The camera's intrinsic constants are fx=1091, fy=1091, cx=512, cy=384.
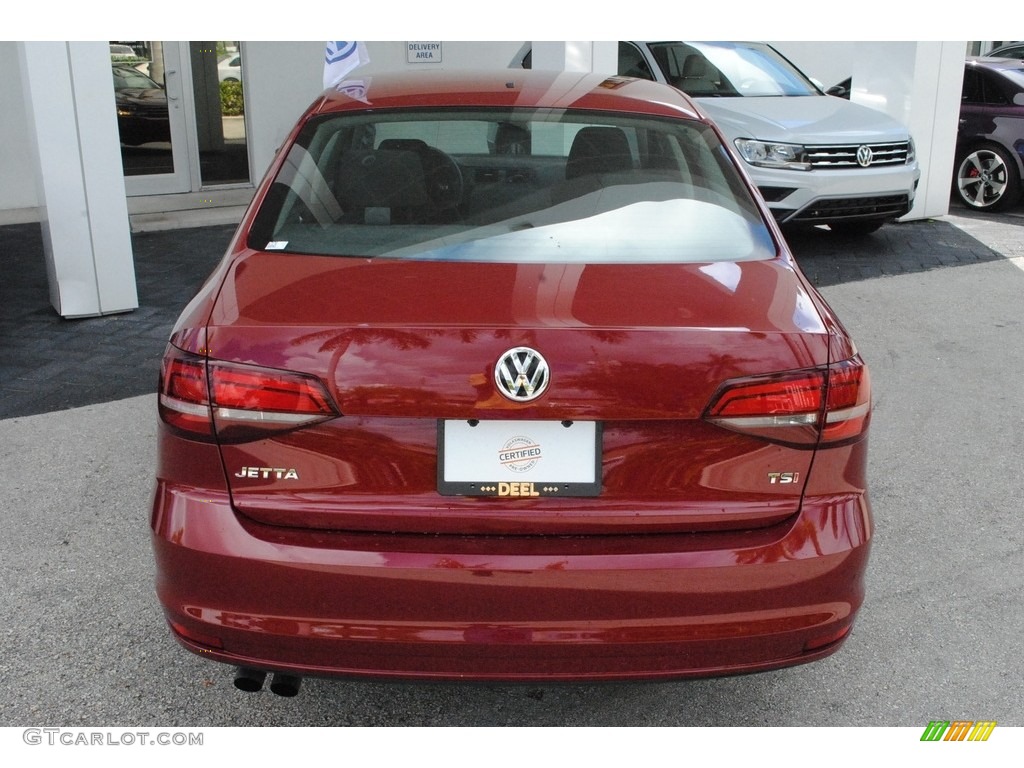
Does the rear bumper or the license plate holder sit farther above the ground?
the license plate holder

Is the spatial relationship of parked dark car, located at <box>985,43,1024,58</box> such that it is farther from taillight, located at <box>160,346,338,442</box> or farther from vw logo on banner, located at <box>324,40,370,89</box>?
taillight, located at <box>160,346,338,442</box>

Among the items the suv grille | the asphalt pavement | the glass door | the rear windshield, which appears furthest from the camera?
the glass door

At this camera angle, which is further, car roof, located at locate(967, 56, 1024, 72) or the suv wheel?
car roof, located at locate(967, 56, 1024, 72)

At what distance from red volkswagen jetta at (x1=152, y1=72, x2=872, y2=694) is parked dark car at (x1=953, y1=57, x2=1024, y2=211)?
9711 mm

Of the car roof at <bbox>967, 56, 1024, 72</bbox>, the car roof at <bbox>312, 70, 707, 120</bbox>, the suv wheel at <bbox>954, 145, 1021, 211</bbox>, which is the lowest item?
the suv wheel at <bbox>954, 145, 1021, 211</bbox>

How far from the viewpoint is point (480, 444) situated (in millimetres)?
2258

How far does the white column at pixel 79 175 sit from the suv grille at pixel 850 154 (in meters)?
5.18

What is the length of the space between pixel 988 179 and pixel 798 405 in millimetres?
10103

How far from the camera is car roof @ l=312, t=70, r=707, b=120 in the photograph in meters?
3.28

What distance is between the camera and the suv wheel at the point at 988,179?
1103 centimetres

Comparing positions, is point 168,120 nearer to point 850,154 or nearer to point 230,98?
point 230,98

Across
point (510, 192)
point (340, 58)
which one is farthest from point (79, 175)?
point (510, 192)

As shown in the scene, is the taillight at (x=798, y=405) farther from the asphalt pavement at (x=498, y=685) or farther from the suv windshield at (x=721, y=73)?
the suv windshield at (x=721, y=73)

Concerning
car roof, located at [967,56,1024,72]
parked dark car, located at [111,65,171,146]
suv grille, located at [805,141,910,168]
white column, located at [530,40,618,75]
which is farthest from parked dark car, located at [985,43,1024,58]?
parked dark car, located at [111,65,171,146]
